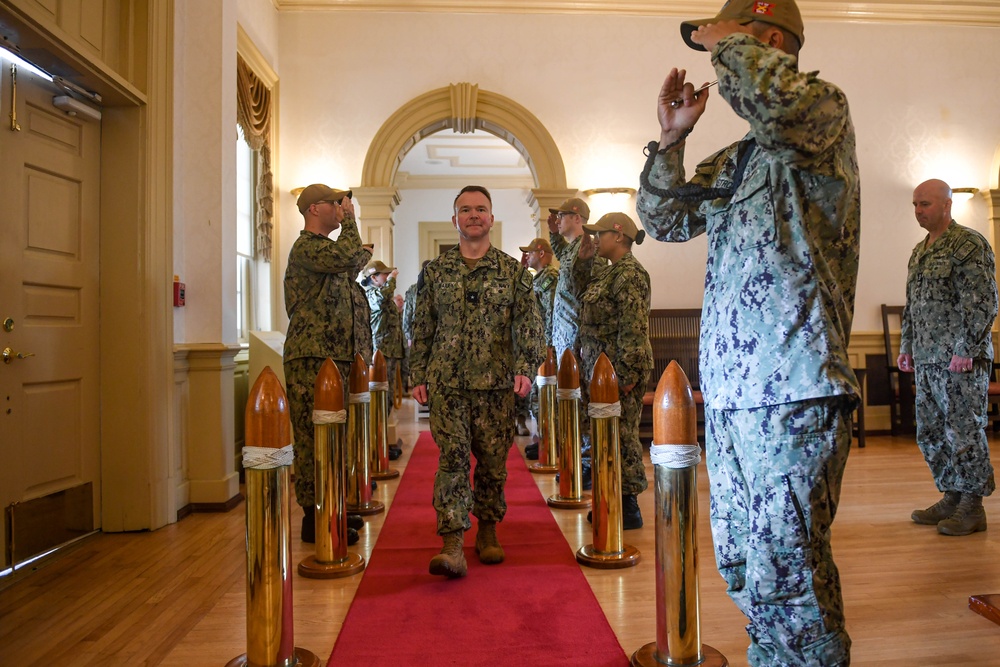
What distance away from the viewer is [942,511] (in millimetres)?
3383

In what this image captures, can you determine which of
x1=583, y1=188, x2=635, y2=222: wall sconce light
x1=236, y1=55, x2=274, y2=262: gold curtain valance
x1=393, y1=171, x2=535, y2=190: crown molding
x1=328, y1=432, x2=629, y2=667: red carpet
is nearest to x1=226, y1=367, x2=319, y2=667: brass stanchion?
x1=328, y1=432, x2=629, y2=667: red carpet

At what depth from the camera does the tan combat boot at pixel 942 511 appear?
11.1 feet

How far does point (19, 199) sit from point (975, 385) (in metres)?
4.32

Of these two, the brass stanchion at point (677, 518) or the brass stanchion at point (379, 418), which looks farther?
the brass stanchion at point (379, 418)

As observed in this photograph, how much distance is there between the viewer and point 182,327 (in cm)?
375

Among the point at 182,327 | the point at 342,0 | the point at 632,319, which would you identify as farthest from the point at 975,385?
the point at 342,0

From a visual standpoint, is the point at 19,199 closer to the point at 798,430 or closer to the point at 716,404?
the point at 716,404

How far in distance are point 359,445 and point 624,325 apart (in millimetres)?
1532

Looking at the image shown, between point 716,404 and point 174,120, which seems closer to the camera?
point 716,404

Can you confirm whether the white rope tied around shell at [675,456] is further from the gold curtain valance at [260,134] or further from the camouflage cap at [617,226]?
the gold curtain valance at [260,134]

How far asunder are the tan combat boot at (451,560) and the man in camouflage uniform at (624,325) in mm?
1001

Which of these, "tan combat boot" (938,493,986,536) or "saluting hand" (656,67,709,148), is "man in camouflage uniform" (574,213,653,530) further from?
"saluting hand" (656,67,709,148)

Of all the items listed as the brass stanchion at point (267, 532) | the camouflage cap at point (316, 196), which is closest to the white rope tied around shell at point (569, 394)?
the camouflage cap at point (316, 196)

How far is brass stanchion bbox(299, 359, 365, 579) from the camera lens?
2.71 metres
